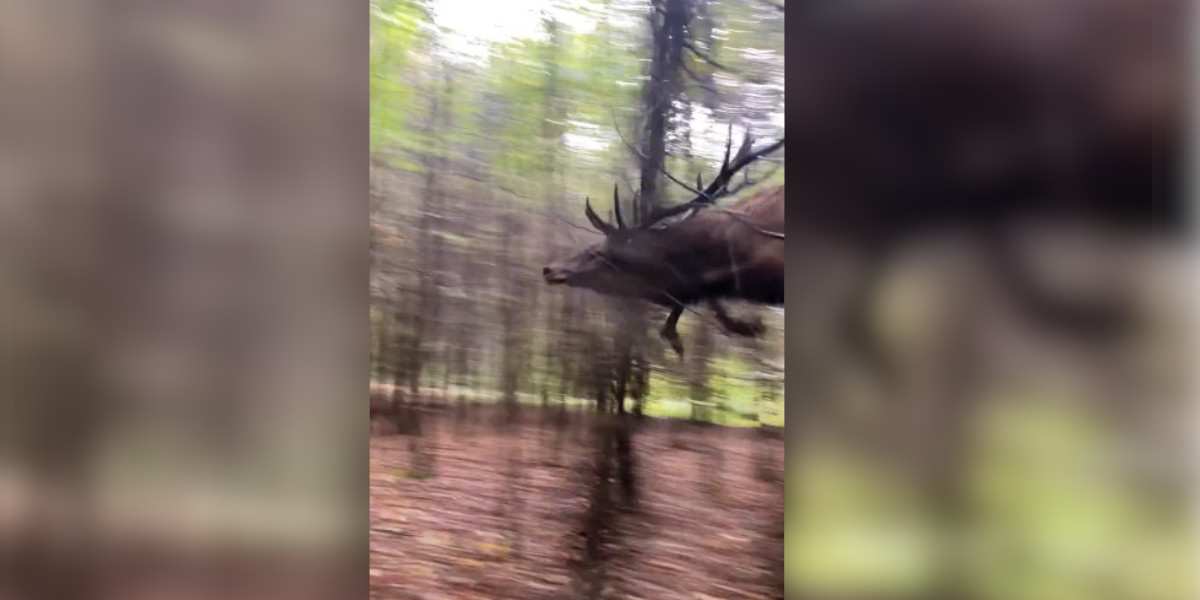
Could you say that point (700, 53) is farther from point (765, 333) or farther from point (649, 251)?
point (765, 333)

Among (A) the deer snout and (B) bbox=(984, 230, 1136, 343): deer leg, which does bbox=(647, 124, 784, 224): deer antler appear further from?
(B) bbox=(984, 230, 1136, 343): deer leg

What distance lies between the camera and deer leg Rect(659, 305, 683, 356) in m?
1.12

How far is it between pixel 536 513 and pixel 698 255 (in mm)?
472

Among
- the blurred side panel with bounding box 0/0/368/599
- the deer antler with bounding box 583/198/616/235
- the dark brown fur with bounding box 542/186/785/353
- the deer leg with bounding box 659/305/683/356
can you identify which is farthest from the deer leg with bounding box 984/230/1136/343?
the blurred side panel with bounding box 0/0/368/599

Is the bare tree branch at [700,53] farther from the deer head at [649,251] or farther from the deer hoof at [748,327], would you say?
the deer hoof at [748,327]

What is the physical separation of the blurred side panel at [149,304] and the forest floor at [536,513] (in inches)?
5.8

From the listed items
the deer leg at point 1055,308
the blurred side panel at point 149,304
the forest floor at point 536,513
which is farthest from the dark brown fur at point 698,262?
the blurred side panel at point 149,304

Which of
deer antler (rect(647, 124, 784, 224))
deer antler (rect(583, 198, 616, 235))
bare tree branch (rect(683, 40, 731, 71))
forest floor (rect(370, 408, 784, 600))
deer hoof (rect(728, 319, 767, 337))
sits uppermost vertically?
bare tree branch (rect(683, 40, 731, 71))

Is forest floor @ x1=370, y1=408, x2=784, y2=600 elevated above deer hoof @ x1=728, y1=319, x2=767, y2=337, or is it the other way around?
deer hoof @ x1=728, y1=319, x2=767, y2=337

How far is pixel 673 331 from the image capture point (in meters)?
1.13

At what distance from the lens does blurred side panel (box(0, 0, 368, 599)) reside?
1.11 metres

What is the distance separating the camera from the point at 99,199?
111 centimetres

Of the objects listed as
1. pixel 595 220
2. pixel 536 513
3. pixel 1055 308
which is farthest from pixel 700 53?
pixel 536 513

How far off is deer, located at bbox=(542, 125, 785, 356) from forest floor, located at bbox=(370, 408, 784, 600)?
201 mm
